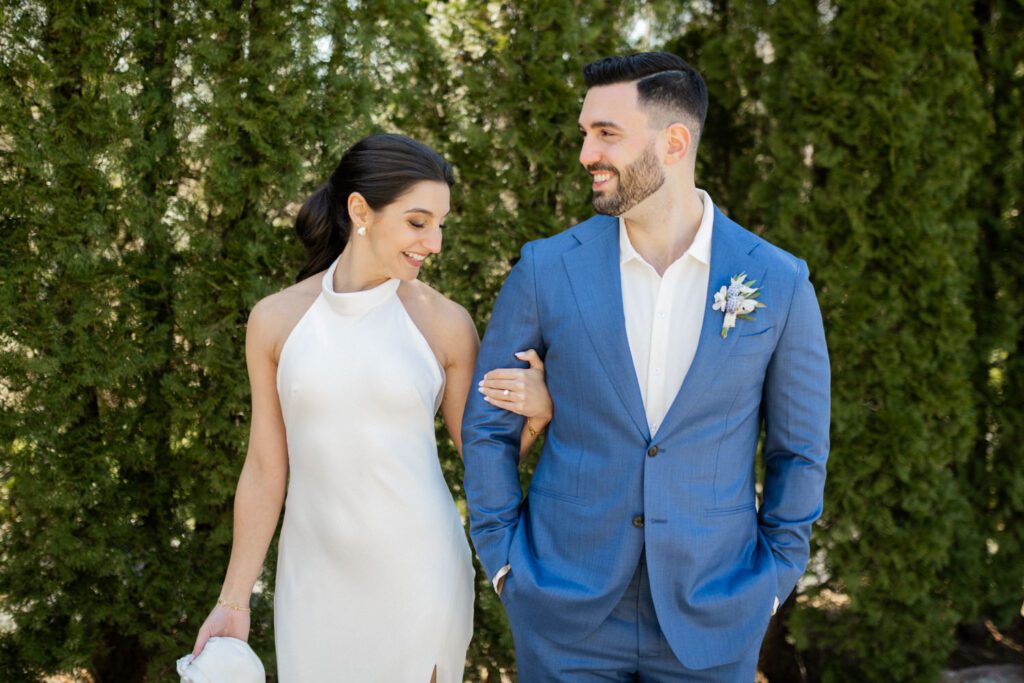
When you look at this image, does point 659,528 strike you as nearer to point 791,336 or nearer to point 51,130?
point 791,336

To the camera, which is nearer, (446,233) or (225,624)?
(225,624)

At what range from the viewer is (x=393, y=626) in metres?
2.69

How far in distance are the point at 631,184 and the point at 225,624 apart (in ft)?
5.59

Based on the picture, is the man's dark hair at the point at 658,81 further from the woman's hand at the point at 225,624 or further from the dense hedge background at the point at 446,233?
the woman's hand at the point at 225,624

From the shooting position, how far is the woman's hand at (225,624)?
107 inches

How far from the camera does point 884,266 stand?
428 cm

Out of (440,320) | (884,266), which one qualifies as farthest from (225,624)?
(884,266)

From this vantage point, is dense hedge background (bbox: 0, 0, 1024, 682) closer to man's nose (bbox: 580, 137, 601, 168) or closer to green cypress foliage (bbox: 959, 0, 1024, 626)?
green cypress foliage (bbox: 959, 0, 1024, 626)

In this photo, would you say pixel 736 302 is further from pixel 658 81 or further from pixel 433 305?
pixel 433 305

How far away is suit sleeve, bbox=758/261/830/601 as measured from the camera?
250 centimetres

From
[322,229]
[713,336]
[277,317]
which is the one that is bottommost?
[713,336]

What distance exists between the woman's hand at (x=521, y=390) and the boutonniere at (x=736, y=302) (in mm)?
510

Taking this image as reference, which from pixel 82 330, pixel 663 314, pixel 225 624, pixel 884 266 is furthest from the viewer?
pixel 884 266

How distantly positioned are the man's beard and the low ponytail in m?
0.88
